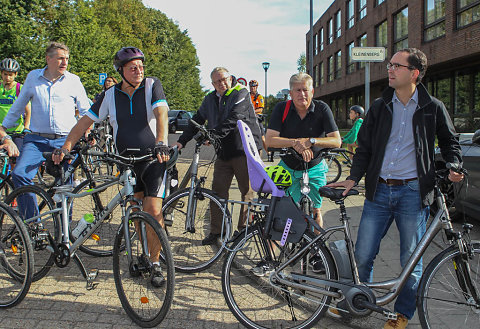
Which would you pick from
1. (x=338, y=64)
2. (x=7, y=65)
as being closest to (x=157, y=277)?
Result: (x=7, y=65)

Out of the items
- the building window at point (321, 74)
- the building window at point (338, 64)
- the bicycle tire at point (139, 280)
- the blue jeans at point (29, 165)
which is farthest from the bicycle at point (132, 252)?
the building window at point (321, 74)

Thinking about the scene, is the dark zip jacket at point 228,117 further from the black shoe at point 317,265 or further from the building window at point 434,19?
the building window at point 434,19

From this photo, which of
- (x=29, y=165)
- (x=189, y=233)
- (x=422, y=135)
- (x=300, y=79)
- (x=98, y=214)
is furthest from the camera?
(x=189, y=233)

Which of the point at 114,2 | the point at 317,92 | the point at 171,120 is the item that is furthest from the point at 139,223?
the point at 114,2

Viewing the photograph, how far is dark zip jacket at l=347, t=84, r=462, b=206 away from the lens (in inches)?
118

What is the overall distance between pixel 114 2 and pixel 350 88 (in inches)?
1043

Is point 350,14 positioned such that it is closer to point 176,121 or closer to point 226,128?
point 176,121

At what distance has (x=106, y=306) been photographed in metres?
3.49

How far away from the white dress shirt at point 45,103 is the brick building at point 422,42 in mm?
15513

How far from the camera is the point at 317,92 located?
42906 mm

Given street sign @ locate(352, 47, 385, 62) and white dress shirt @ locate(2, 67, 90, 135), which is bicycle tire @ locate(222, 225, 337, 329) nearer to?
white dress shirt @ locate(2, 67, 90, 135)

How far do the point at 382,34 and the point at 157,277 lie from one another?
88.5 feet

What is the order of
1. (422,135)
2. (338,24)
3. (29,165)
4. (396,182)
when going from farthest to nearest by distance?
1. (338,24)
2. (29,165)
3. (396,182)
4. (422,135)

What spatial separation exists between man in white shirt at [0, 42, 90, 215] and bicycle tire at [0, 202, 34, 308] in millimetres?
770
